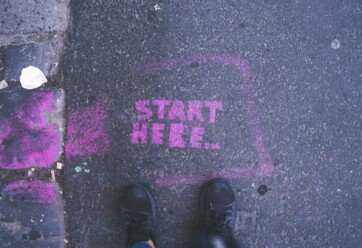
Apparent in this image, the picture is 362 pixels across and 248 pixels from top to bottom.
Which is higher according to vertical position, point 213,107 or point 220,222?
point 213,107

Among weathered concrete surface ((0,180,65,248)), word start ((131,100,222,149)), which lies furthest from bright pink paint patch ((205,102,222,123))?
weathered concrete surface ((0,180,65,248))

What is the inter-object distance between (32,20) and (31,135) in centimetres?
82

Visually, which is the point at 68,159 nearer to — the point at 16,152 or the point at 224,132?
the point at 16,152

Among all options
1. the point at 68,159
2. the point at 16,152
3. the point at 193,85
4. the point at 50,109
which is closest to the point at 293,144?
the point at 193,85

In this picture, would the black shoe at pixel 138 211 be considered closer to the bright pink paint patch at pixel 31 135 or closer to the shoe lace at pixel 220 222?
the shoe lace at pixel 220 222

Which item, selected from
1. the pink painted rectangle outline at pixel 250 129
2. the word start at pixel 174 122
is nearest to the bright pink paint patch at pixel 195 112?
the word start at pixel 174 122

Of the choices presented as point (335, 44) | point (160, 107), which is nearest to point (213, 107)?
point (160, 107)

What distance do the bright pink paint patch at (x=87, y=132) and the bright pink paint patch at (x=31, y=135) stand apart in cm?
10

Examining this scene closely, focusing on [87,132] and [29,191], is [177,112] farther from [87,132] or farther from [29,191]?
[29,191]

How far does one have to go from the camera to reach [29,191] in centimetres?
224

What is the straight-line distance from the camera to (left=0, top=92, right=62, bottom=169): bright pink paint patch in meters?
2.23

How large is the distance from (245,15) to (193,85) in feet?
2.13

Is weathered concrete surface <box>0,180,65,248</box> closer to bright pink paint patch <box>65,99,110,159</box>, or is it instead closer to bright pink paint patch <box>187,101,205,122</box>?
bright pink paint patch <box>65,99,110,159</box>

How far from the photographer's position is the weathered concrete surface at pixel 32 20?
2.23m
